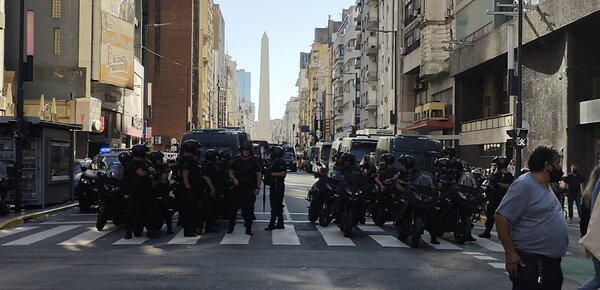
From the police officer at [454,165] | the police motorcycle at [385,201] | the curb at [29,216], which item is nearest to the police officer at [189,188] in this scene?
the police motorcycle at [385,201]

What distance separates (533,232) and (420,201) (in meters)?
7.33

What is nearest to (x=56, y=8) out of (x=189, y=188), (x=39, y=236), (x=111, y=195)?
(x=39, y=236)

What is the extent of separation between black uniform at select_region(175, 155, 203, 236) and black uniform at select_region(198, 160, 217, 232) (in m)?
0.21

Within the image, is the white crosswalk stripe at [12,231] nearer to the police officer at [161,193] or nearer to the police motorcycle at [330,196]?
the police officer at [161,193]

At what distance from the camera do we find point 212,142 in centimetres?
2005

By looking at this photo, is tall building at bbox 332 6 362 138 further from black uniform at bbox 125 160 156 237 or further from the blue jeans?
the blue jeans

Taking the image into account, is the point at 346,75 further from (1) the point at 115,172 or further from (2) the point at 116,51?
(1) the point at 115,172

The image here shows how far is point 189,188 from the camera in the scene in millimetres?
13523

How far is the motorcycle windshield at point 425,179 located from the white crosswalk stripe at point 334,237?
1621 millimetres

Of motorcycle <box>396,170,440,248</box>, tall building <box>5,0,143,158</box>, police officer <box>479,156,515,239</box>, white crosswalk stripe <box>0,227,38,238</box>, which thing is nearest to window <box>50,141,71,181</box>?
white crosswalk stripe <box>0,227,38,238</box>

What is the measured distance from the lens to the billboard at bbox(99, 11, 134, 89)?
167 feet

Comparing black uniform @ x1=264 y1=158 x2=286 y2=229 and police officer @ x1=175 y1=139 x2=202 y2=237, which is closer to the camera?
police officer @ x1=175 y1=139 x2=202 y2=237

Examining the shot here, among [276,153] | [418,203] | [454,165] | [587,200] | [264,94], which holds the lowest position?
[418,203]

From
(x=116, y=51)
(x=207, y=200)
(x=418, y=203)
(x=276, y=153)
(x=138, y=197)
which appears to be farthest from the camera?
(x=116, y=51)
